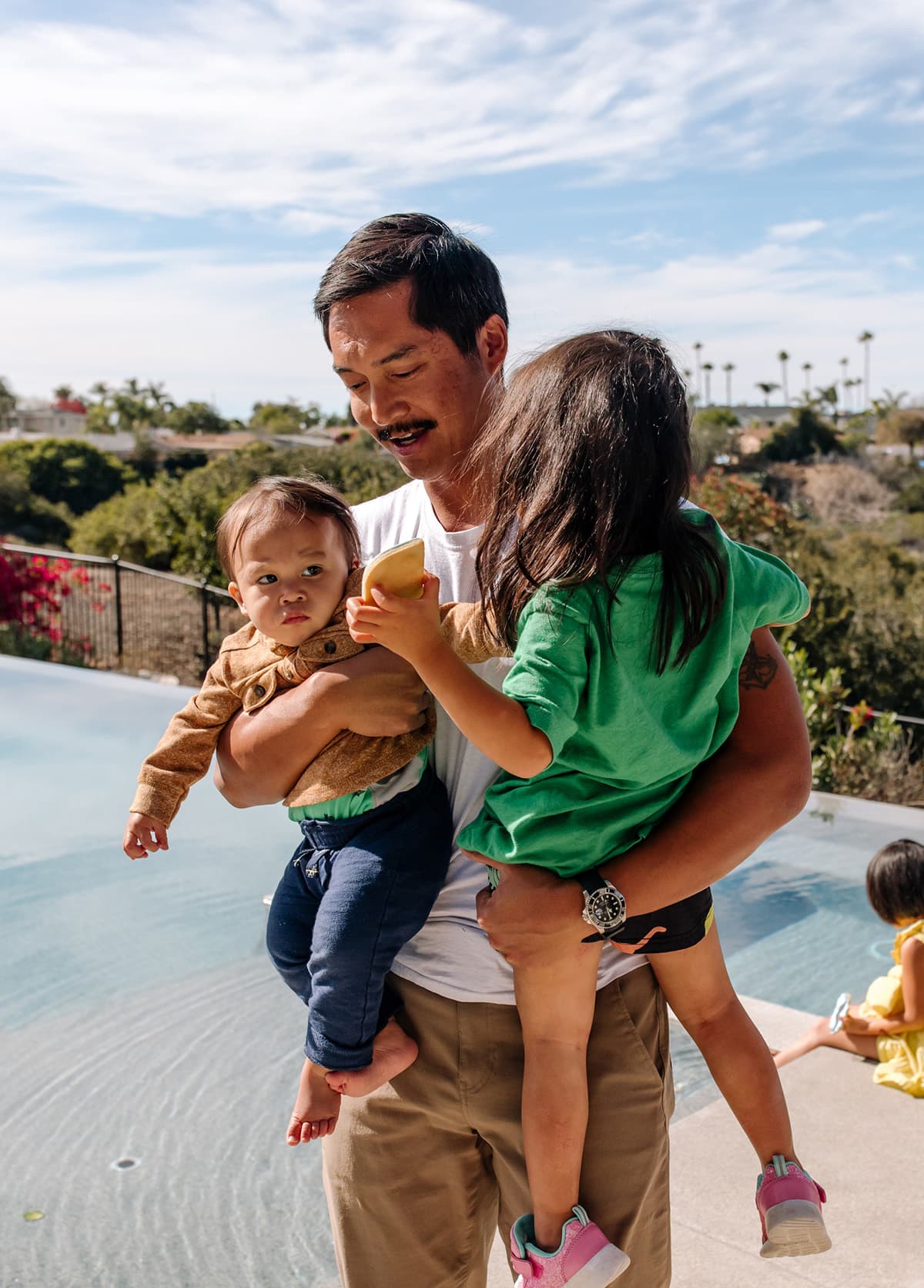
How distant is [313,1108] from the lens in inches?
59.5

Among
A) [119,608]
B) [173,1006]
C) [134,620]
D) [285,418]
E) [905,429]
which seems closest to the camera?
[173,1006]

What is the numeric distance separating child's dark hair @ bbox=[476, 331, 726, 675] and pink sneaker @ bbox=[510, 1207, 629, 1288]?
0.66 metres

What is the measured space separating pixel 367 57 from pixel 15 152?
27.2 ft

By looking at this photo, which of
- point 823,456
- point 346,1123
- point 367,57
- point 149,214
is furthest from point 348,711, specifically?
point 823,456

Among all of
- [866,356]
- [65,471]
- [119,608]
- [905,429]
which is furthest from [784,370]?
[119,608]

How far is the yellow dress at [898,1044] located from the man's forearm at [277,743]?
2.33 meters

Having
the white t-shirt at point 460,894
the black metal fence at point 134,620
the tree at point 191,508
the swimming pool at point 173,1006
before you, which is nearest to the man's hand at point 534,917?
the white t-shirt at point 460,894

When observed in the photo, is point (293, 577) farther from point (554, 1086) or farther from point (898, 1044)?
point (898, 1044)

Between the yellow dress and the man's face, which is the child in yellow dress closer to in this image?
the yellow dress

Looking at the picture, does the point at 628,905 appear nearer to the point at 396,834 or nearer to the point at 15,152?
the point at 396,834

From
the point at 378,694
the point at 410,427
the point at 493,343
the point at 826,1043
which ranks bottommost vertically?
the point at 826,1043

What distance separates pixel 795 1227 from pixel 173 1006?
3.11m

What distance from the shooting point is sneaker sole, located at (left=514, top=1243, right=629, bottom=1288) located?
1.33m

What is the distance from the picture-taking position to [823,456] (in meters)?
41.8
